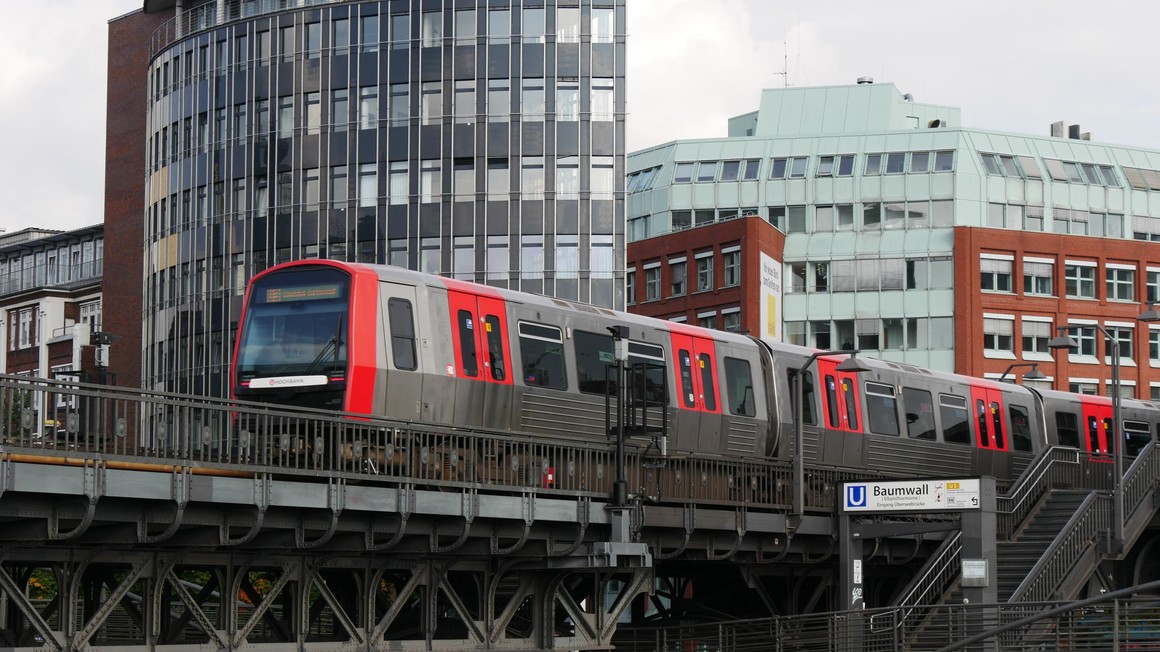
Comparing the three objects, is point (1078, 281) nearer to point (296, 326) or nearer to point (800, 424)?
point (800, 424)

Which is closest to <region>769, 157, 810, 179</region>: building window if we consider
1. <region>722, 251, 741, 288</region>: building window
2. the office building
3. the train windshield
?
the office building

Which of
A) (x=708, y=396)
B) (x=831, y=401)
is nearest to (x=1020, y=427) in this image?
(x=831, y=401)

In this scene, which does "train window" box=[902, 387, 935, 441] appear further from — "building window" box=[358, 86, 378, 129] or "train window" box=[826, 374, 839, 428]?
"building window" box=[358, 86, 378, 129]

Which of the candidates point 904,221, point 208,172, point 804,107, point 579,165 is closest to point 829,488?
point 579,165

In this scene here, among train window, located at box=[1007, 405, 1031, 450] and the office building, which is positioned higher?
the office building

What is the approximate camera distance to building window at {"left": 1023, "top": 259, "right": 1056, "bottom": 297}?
89188 mm

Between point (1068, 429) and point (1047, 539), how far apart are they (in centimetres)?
1388

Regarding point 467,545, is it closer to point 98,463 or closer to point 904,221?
point 98,463

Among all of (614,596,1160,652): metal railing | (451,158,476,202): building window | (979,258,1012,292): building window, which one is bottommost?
(614,596,1160,652): metal railing

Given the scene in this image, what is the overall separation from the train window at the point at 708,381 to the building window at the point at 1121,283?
57.8 meters

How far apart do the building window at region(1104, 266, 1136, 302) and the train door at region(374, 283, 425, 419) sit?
219ft

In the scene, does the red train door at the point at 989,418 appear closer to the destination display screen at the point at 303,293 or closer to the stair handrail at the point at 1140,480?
the stair handrail at the point at 1140,480

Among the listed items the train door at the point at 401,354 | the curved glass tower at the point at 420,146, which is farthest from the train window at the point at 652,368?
the curved glass tower at the point at 420,146

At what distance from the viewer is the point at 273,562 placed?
86.3ft
